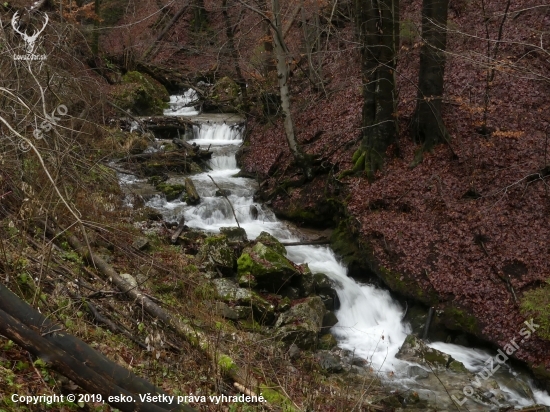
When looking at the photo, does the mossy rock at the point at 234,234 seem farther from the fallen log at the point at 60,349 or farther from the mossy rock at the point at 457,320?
the fallen log at the point at 60,349

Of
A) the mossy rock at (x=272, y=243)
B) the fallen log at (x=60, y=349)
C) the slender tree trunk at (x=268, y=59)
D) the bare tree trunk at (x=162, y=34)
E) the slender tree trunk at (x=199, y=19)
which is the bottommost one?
the mossy rock at (x=272, y=243)

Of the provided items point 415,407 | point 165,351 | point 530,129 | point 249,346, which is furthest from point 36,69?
point 530,129

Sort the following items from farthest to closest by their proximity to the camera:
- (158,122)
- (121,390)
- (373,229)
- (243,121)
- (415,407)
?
(243,121) < (158,122) < (373,229) < (415,407) < (121,390)

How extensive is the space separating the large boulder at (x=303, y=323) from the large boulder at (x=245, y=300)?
0.25 metres

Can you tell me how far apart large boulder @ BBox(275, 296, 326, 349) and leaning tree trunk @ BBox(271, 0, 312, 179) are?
5.11 metres

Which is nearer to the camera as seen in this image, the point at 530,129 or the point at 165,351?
the point at 165,351

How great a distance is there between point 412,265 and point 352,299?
1425mm

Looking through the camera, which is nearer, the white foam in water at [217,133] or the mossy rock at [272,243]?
the mossy rock at [272,243]

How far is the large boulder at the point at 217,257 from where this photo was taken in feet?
29.4

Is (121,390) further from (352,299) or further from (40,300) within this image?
(352,299)

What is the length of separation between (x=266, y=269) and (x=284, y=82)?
526 cm

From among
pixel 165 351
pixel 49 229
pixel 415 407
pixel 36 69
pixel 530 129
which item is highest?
pixel 36 69

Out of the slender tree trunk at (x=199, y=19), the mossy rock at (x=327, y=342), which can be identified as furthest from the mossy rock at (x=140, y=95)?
the mossy rock at (x=327, y=342)

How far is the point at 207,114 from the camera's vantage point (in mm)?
19750
